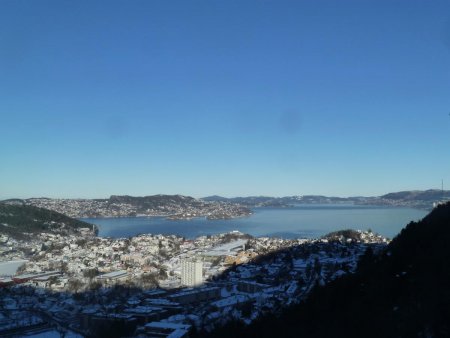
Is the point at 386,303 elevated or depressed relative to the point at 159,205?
depressed

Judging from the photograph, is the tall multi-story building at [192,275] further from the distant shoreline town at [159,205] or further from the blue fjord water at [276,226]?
the distant shoreline town at [159,205]

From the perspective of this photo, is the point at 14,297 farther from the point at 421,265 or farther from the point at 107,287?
the point at 421,265

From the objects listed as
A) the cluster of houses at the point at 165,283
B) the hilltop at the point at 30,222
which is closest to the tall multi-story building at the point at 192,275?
the cluster of houses at the point at 165,283

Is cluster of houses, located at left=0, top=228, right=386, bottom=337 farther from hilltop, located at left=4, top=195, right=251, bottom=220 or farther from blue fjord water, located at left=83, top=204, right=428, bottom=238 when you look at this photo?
hilltop, located at left=4, top=195, right=251, bottom=220

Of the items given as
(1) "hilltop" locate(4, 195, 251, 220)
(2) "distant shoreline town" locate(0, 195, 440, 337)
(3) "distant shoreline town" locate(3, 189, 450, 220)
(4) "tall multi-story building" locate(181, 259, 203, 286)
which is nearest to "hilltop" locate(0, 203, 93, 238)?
(2) "distant shoreline town" locate(0, 195, 440, 337)

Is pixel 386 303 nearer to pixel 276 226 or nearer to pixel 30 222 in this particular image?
pixel 30 222

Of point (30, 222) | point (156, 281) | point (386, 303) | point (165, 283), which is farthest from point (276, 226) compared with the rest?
point (386, 303)
